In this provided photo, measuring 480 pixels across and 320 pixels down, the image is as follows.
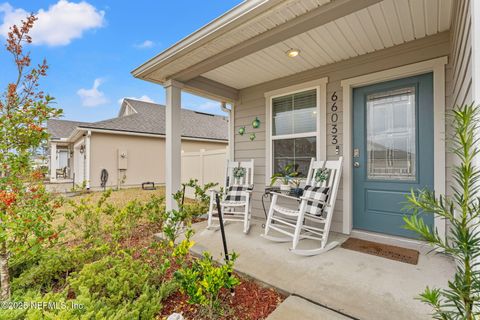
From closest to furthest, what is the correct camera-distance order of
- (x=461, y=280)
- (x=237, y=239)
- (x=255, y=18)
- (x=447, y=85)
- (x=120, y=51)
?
(x=461, y=280)
(x=255, y=18)
(x=447, y=85)
(x=237, y=239)
(x=120, y=51)

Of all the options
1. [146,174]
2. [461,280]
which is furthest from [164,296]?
[146,174]

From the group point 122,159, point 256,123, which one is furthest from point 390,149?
point 122,159

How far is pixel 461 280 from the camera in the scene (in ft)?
2.98

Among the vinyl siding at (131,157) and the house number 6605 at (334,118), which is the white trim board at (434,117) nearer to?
the house number 6605 at (334,118)

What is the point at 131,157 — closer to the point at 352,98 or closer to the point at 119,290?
the point at 119,290

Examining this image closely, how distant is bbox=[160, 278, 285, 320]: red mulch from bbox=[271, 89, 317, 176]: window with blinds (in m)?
2.15

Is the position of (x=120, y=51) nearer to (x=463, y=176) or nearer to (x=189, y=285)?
(x=189, y=285)

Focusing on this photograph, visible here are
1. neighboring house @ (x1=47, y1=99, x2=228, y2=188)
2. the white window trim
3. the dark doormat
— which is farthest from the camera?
neighboring house @ (x1=47, y1=99, x2=228, y2=188)

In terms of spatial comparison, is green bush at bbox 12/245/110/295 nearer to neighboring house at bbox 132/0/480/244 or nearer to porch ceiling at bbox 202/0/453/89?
neighboring house at bbox 132/0/480/244

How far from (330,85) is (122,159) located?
859 cm

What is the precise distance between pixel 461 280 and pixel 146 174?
10289 mm

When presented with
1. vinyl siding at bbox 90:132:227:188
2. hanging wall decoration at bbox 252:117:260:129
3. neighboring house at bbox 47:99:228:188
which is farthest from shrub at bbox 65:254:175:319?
vinyl siding at bbox 90:132:227:188

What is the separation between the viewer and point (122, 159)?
364 inches

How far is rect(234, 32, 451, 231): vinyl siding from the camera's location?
8.57 ft
